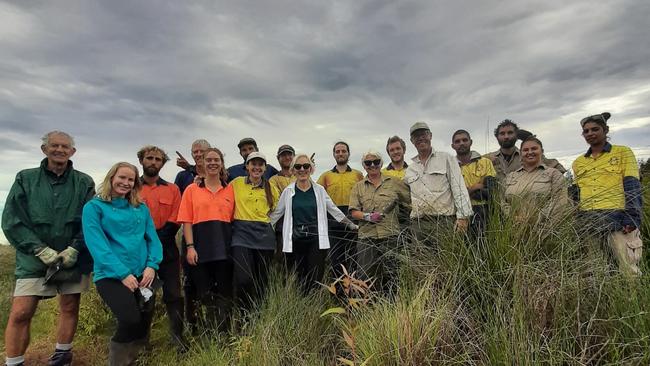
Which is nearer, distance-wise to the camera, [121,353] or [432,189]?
[121,353]

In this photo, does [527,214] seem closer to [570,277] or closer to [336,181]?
[570,277]

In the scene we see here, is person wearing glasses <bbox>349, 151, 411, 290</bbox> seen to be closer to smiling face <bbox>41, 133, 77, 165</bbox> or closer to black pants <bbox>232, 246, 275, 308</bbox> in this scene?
black pants <bbox>232, 246, 275, 308</bbox>

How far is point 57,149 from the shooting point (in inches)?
178

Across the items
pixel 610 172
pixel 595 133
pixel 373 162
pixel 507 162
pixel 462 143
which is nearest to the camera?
pixel 610 172

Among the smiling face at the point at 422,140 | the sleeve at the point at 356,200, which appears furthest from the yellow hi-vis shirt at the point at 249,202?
the smiling face at the point at 422,140

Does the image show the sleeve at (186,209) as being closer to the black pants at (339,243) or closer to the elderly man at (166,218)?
the elderly man at (166,218)

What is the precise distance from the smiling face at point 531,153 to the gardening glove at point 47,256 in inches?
208

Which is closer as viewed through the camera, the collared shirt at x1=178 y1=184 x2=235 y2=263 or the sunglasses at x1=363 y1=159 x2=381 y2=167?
the collared shirt at x1=178 y1=184 x2=235 y2=263

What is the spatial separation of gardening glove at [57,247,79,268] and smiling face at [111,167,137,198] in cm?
81

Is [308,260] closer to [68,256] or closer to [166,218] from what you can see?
[166,218]

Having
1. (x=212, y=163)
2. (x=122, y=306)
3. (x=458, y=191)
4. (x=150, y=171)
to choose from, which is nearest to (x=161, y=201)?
(x=150, y=171)

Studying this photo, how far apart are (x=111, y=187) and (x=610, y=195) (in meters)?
5.09

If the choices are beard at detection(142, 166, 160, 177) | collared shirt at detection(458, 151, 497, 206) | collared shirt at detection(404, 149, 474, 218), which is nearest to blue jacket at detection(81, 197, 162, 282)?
beard at detection(142, 166, 160, 177)

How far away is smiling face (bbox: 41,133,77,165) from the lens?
4504 millimetres
